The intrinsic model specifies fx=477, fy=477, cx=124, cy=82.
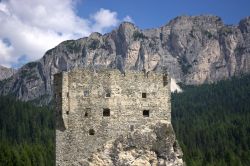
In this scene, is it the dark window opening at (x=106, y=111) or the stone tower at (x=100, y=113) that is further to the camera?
the dark window opening at (x=106, y=111)

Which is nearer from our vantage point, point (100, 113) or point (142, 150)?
point (100, 113)

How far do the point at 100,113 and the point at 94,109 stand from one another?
441 mm

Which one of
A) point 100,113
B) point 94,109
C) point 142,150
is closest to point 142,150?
point 142,150

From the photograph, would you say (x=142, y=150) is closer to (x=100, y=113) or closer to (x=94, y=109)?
(x=100, y=113)

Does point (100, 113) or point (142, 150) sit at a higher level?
point (100, 113)

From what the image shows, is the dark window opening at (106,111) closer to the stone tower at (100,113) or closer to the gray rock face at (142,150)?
the stone tower at (100,113)

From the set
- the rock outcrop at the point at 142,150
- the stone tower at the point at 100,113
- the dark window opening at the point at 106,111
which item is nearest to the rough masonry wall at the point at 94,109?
the stone tower at the point at 100,113

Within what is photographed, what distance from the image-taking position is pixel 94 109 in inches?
1149

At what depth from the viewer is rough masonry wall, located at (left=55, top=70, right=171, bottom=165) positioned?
29141 millimetres

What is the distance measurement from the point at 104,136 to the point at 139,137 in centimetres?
226

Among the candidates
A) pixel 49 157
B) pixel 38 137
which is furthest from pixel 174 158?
pixel 38 137

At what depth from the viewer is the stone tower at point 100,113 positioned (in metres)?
29.1

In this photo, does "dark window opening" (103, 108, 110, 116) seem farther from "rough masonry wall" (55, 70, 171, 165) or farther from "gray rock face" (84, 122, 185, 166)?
"gray rock face" (84, 122, 185, 166)

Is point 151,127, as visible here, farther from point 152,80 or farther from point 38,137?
point 38,137
